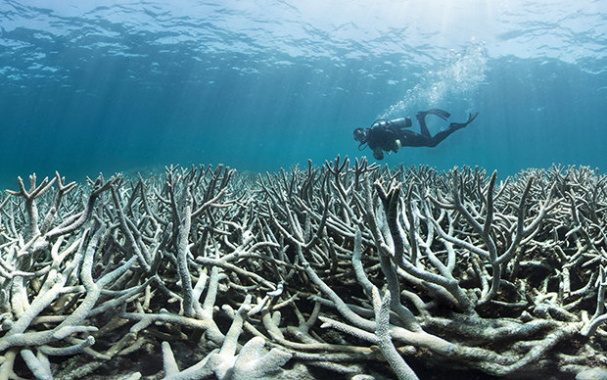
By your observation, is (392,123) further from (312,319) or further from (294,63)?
(294,63)

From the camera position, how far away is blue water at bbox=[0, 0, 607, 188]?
23.8 meters

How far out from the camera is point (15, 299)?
5.76 feet

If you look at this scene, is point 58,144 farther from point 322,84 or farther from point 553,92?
point 553,92

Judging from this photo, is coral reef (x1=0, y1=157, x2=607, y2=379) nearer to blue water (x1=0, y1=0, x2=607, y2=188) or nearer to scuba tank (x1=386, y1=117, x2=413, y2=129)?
scuba tank (x1=386, y1=117, x2=413, y2=129)

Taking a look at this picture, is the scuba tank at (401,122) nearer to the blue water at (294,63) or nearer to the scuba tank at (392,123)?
the scuba tank at (392,123)

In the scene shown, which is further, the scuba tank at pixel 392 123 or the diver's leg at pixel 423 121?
the diver's leg at pixel 423 121

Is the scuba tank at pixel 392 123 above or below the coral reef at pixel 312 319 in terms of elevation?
above

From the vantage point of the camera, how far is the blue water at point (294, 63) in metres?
23.8

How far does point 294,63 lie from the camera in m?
34.8

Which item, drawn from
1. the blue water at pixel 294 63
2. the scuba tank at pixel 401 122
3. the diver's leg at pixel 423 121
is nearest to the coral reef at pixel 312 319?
the scuba tank at pixel 401 122

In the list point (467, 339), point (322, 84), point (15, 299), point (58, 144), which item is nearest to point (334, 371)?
point (467, 339)

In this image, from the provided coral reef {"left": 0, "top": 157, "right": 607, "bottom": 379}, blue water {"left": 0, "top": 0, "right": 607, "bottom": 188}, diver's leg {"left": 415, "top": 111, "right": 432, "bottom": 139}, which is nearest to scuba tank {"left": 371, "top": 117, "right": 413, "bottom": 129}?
diver's leg {"left": 415, "top": 111, "right": 432, "bottom": 139}

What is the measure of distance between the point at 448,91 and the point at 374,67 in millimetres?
14969

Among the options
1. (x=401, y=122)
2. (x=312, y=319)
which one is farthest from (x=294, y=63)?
(x=312, y=319)
